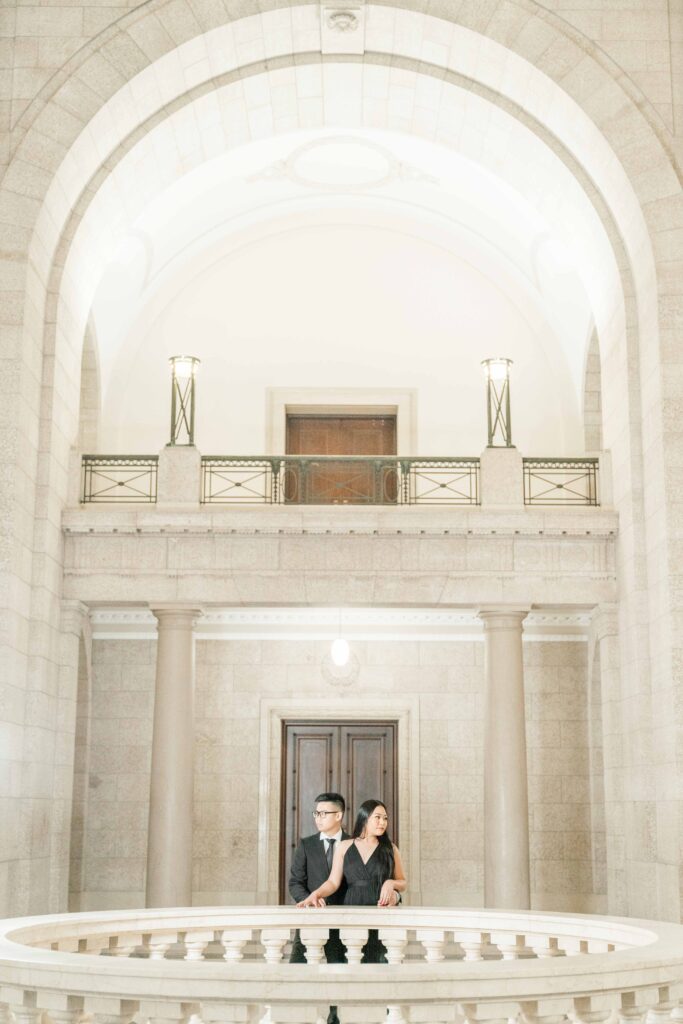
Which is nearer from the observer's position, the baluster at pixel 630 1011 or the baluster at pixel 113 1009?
the baluster at pixel 113 1009

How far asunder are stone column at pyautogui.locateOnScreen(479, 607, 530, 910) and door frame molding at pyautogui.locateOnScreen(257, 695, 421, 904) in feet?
9.87

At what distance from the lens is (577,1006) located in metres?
3.69

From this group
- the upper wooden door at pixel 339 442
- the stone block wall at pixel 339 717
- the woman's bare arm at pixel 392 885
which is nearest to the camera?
the woman's bare arm at pixel 392 885

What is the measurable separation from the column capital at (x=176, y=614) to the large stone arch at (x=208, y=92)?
43.7 inches

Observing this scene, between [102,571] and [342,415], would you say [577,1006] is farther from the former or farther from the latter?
[342,415]

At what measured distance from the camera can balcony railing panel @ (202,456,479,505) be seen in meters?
13.8

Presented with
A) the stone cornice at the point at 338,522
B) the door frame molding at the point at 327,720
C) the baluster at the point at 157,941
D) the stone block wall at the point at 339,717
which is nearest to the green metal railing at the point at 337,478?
the stone cornice at the point at 338,522

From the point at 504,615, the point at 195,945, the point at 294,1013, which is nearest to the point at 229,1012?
the point at 294,1013

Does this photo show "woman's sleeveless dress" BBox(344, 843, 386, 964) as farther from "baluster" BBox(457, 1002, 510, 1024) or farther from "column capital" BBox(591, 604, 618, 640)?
"column capital" BBox(591, 604, 618, 640)

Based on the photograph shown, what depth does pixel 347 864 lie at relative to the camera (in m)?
7.04

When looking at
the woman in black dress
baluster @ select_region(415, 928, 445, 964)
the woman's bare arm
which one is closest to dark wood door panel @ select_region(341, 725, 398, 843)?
the woman's bare arm

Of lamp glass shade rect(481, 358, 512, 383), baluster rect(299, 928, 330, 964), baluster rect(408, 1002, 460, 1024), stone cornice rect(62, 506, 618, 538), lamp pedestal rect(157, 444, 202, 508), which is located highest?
lamp glass shade rect(481, 358, 512, 383)

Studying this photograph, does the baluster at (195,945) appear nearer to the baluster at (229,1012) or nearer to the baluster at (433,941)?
the baluster at (433,941)

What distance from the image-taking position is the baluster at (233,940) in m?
5.63
